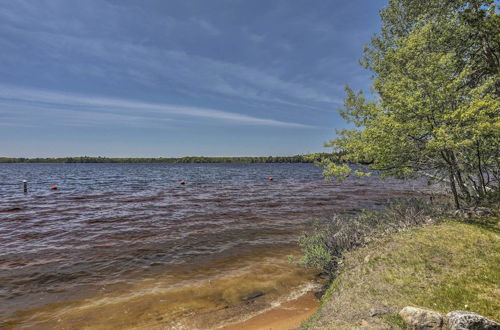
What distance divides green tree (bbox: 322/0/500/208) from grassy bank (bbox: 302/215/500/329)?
249cm

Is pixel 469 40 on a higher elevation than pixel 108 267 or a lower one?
higher

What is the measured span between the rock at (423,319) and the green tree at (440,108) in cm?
500

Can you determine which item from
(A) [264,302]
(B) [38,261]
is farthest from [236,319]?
(B) [38,261]

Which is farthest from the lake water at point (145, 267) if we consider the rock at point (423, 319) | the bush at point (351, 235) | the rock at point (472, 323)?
the rock at point (472, 323)

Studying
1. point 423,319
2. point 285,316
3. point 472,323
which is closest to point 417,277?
point 423,319

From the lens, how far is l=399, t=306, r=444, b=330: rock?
14.0ft

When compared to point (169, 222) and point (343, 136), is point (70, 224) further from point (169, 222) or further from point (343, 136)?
point (343, 136)

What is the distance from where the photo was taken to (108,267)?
10133 millimetres

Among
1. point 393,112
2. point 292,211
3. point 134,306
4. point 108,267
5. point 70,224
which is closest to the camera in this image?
point 134,306

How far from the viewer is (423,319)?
431 cm

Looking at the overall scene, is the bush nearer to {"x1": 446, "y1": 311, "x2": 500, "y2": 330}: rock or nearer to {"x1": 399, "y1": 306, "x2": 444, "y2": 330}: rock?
{"x1": 399, "y1": 306, "x2": 444, "y2": 330}: rock

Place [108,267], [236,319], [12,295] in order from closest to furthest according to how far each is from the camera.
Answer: [236,319] → [12,295] → [108,267]

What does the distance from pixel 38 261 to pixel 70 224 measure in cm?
630

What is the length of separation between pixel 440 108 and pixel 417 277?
5759 millimetres
